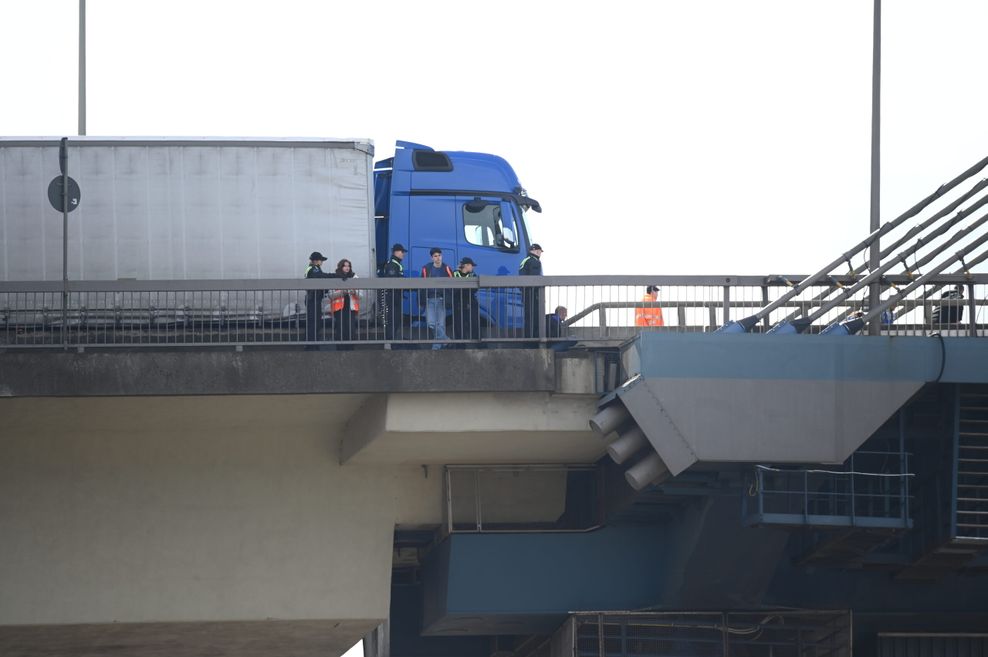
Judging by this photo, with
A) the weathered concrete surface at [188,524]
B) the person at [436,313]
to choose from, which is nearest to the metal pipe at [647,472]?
the person at [436,313]

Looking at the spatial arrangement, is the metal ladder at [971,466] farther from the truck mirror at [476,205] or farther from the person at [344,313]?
the truck mirror at [476,205]

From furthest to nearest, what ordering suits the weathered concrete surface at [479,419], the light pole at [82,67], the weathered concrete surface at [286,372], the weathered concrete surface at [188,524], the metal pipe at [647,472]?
the light pole at [82,67], the weathered concrete surface at [188,524], the weathered concrete surface at [479,419], the weathered concrete surface at [286,372], the metal pipe at [647,472]

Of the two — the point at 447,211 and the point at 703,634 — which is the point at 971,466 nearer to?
the point at 703,634

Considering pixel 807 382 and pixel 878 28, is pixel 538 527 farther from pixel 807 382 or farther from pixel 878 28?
pixel 878 28

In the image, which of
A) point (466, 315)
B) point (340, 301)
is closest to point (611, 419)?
point (466, 315)

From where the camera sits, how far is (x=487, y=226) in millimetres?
30562

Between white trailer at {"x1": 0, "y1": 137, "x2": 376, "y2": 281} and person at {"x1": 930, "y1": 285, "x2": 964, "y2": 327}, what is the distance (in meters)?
8.91

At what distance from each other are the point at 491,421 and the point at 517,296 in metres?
2.44

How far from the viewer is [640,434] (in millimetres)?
24516

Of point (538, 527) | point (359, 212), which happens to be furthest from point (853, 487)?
point (359, 212)

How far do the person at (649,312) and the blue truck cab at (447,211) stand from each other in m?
3.82

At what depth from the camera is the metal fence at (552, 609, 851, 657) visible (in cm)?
2728

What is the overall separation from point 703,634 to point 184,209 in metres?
10.5

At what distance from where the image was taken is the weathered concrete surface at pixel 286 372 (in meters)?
25.1
